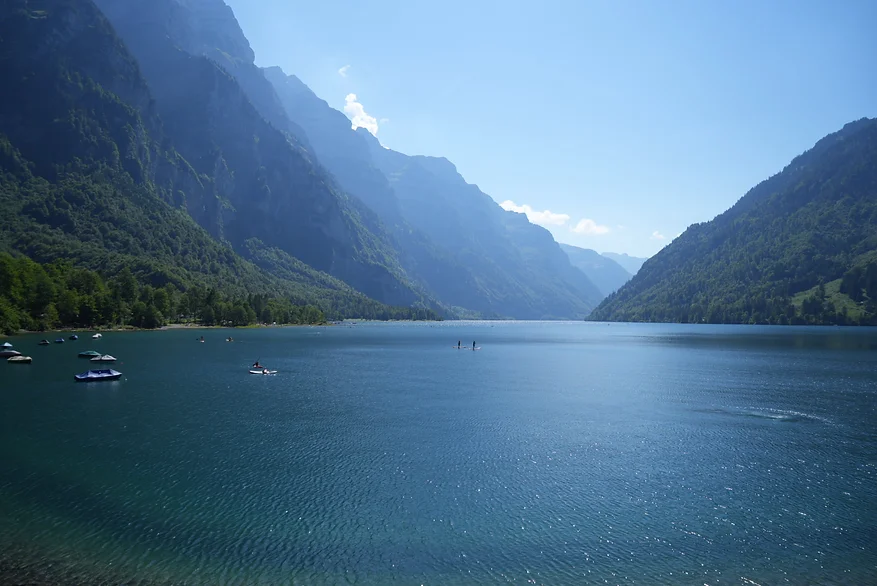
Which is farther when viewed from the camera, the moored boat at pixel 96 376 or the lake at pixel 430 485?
the moored boat at pixel 96 376

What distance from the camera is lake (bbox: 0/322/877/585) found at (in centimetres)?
2691

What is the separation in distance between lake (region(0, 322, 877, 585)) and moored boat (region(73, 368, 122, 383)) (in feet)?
11.8

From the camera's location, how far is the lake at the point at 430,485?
88.3 ft

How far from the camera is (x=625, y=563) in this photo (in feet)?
89.9

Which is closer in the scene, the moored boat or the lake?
the lake

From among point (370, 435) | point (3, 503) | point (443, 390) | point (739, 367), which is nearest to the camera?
point (3, 503)

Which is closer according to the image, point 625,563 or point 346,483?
point 625,563

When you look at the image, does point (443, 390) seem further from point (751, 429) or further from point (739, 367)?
point (739, 367)

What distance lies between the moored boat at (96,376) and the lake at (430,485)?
3592 mm

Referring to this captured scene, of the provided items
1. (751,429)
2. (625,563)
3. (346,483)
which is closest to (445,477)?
(346,483)

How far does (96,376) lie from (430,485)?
7132 centimetres

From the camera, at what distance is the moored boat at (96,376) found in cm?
8350

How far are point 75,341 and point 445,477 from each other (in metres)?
156

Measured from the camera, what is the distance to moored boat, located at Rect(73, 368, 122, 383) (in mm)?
83500
